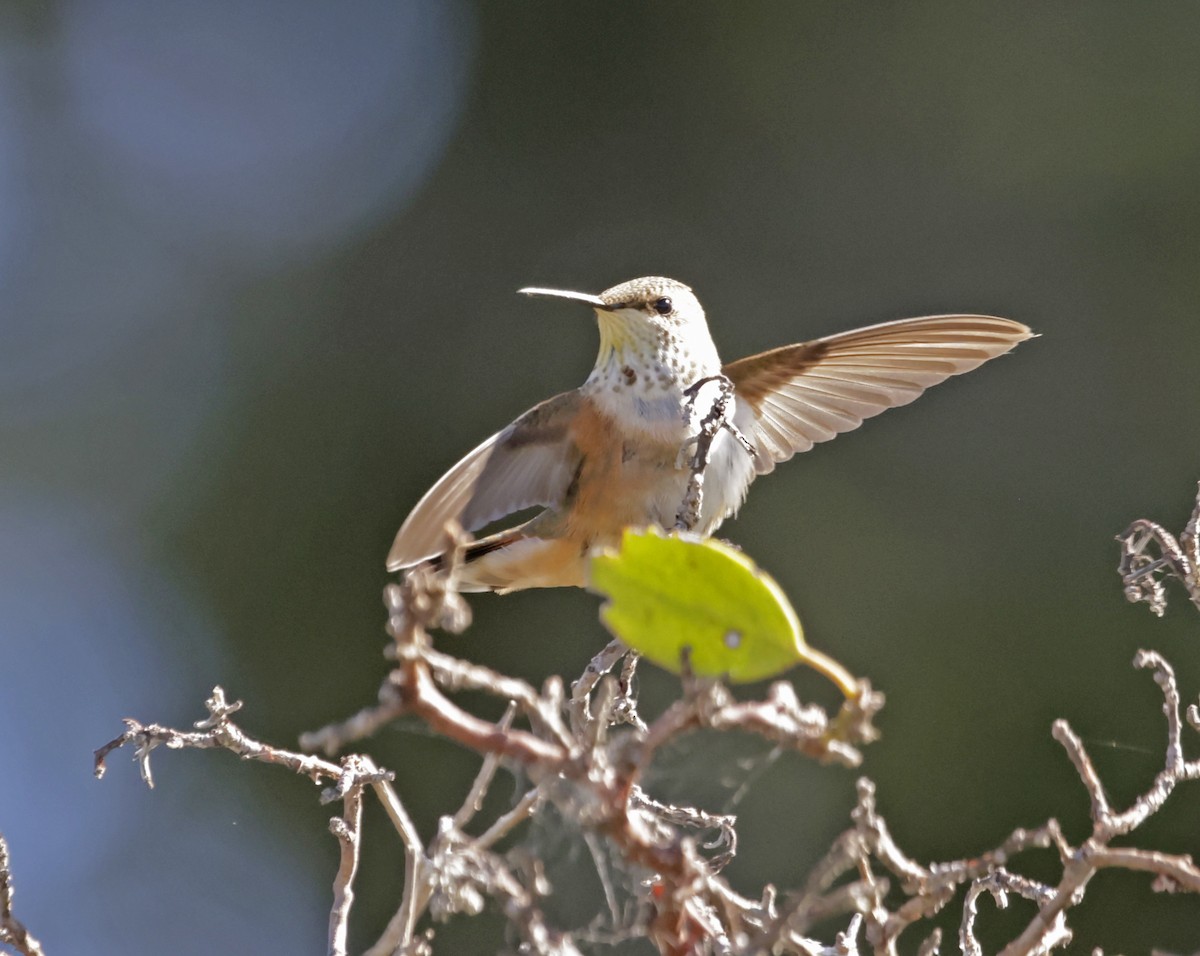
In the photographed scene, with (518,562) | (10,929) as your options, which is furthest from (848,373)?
(10,929)

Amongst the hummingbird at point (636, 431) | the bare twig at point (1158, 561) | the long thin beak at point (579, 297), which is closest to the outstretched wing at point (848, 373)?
the hummingbird at point (636, 431)

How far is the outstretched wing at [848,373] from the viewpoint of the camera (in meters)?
2.01

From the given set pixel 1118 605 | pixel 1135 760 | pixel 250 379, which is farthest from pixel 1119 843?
pixel 250 379

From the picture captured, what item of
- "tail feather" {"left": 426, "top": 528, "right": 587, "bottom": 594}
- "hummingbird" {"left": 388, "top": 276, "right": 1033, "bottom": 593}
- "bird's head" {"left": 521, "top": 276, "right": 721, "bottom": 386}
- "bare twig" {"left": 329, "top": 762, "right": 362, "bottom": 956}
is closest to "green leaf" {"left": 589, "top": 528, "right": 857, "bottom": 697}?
"bare twig" {"left": 329, "top": 762, "right": 362, "bottom": 956}

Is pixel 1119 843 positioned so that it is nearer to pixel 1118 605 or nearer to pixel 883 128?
pixel 1118 605

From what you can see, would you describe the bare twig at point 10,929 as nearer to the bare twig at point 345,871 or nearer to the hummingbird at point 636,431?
the bare twig at point 345,871

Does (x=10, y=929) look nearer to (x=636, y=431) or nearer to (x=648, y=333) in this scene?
(x=636, y=431)

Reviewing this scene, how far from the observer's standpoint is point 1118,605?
3.50m

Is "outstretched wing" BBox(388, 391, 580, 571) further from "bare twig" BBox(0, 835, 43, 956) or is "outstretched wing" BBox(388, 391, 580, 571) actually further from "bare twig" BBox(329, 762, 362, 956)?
"bare twig" BBox(0, 835, 43, 956)

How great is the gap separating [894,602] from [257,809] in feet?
7.31

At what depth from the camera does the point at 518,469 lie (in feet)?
7.11

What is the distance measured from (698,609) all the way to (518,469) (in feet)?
5.00

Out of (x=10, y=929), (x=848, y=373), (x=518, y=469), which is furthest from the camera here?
(x=848, y=373)

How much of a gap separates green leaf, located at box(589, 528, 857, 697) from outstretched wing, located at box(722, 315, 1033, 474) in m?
1.37
